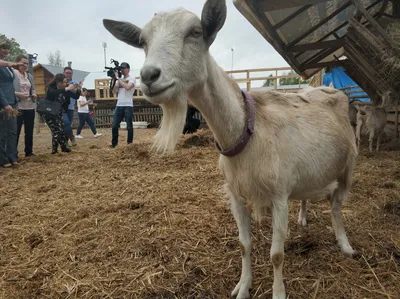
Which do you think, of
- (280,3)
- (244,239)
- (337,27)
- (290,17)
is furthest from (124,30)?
(337,27)

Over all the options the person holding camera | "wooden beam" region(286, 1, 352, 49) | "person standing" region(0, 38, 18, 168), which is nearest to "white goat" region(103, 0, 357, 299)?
"wooden beam" region(286, 1, 352, 49)

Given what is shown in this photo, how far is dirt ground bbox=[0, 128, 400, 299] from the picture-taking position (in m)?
2.14

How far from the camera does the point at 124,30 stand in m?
1.91

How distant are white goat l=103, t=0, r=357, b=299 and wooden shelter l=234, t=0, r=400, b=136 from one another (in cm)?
235

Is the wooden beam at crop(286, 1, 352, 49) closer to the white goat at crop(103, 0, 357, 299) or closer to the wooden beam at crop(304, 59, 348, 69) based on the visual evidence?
the wooden beam at crop(304, 59, 348, 69)

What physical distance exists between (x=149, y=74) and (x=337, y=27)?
657 centimetres

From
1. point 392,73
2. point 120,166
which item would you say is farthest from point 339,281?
point 120,166

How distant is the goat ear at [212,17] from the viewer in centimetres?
159

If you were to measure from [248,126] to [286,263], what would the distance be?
1.25m

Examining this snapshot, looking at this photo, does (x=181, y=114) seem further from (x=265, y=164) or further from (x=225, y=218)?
(x=225, y=218)

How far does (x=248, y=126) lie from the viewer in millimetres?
1869

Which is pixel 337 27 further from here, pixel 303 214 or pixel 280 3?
pixel 303 214

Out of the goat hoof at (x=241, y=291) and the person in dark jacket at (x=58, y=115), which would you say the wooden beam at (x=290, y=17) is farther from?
the person in dark jacket at (x=58, y=115)

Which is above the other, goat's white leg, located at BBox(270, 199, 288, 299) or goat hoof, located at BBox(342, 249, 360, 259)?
goat's white leg, located at BBox(270, 199, 288, 299)
